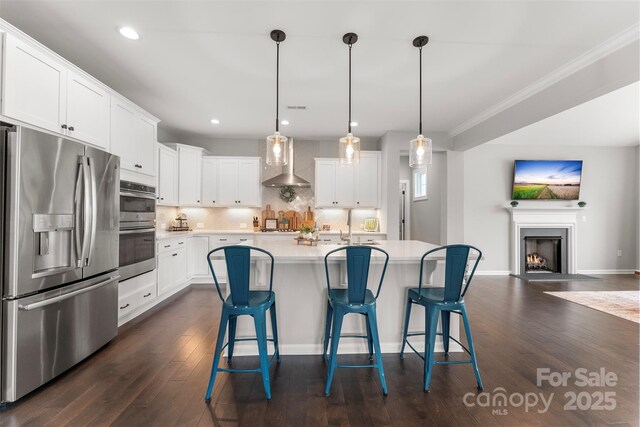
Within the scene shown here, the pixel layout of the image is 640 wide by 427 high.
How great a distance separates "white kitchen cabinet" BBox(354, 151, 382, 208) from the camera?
19.1 feet

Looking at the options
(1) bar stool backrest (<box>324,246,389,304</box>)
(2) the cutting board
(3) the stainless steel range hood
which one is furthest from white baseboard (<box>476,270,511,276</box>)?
(1) bar stool backrest (<box>324,246,389,304</box>)

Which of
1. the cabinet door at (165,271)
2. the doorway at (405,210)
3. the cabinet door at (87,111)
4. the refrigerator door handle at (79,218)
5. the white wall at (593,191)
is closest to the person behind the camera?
the refrigerator door handle at (79,218)

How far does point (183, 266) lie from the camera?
5070 mm

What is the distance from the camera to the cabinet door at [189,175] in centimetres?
539

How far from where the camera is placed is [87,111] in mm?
2848

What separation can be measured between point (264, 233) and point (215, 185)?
1.37 meters

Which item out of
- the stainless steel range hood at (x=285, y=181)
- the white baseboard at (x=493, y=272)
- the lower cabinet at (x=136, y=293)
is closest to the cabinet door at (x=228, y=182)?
the stainless steel range hood at (x=285, y=181)

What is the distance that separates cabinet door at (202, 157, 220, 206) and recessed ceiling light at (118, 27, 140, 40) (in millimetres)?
3186

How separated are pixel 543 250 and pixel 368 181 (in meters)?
4.15

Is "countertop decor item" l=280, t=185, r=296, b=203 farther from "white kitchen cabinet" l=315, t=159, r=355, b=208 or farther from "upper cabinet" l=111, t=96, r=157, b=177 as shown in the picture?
"upper cabinet" l=111, t=96, r=157, b=177

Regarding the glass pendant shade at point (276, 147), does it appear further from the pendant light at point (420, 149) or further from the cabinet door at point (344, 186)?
the cabinet door at point (344, 186)

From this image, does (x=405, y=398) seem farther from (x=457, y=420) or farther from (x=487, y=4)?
(x=487, y=4)

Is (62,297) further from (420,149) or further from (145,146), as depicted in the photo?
(420,149)

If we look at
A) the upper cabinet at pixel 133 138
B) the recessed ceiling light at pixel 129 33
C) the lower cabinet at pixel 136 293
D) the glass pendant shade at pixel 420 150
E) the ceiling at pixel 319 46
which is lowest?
the lower cabinet at pixel 136 293
